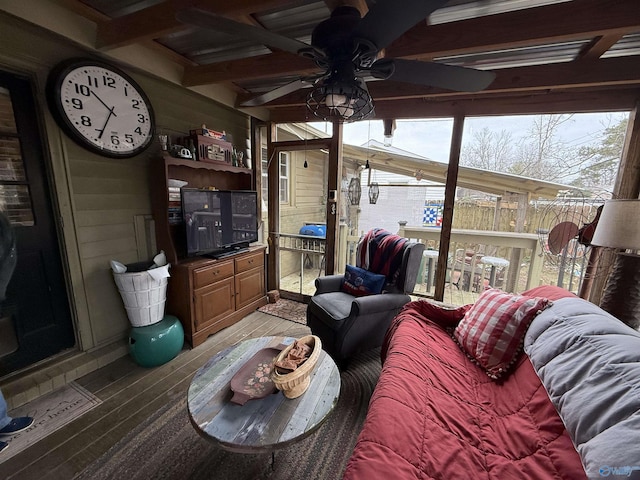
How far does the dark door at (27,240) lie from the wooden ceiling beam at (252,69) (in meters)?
1.11

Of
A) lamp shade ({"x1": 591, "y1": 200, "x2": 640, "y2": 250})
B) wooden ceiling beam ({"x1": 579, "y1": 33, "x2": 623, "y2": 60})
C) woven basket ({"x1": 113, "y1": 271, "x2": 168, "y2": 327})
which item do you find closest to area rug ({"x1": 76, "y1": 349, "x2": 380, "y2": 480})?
woven basket ({"x1": 113, "y1": 271, "x2": 168, "y2": 327})

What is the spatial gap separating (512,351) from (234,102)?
10.8 feet

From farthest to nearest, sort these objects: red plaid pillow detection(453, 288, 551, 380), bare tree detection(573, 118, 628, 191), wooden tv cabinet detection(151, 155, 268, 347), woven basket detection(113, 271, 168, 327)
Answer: wooden tv cabinet detection(151, 155, 268, 347) → bare tree detection(573, 118, 628, 191) → woven basket detection(113, 271, 168, 327) → red plaid pillow detection(453, 288, 551, 380)

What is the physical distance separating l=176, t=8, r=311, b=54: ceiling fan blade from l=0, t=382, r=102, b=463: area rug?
2350 mm

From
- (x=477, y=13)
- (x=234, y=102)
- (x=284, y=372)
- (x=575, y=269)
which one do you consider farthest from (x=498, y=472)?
(x=234, y=102)

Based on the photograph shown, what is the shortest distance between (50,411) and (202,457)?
3.80ft

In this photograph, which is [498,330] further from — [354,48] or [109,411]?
[109,411]

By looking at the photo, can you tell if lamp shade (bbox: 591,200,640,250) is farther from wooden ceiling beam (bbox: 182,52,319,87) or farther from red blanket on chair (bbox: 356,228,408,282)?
wooden ceiling beam (bbox: 182,52,319,87)

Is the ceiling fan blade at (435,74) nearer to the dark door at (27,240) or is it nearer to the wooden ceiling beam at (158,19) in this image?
the wooden ceiling beam at (158,19)

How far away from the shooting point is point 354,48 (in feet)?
3.49

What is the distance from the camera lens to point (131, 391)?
1.93 metres

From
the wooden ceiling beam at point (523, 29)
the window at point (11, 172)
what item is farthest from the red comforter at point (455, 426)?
the window at point (11, 172)

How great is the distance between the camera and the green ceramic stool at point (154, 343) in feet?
7.02

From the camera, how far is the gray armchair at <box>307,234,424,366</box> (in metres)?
2.08
